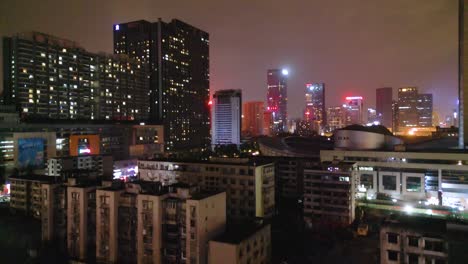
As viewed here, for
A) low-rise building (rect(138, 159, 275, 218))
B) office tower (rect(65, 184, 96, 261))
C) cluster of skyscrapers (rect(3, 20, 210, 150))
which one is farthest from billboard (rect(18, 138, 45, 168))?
office tower (rect(65, 184, 96, 261))

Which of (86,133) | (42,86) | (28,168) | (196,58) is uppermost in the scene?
(196,58)

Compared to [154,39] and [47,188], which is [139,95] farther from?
[47,188]

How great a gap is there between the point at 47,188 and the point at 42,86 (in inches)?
1561

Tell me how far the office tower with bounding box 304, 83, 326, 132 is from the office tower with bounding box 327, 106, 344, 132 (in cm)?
364

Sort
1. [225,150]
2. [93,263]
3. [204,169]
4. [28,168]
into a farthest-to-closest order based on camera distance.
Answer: [225,150]
[28,168]
[204,169]
[93,263]

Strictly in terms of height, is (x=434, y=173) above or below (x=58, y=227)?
above

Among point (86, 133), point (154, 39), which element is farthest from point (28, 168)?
point (154, 39)

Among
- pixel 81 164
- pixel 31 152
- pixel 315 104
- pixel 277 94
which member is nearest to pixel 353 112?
pixel 315 104

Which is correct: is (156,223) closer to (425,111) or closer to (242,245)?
(242,245)

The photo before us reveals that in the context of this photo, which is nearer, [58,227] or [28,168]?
[58,227]

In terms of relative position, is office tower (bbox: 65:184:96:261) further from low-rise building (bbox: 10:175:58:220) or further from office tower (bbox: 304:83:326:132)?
office tower (bbox: 304:83:326:132)

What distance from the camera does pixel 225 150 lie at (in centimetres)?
7600

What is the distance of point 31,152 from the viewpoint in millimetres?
49812

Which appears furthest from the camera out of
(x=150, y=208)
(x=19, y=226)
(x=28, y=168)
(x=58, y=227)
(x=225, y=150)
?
(x=225, y=150)
